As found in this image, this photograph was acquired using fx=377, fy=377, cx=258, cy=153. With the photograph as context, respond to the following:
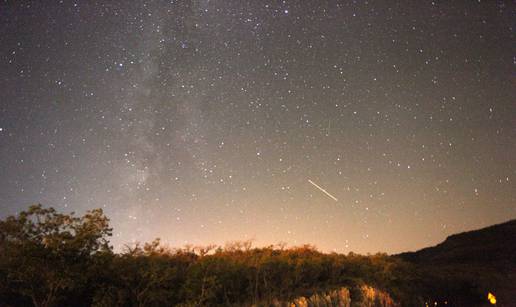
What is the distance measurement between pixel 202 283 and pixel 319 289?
17.0 feet

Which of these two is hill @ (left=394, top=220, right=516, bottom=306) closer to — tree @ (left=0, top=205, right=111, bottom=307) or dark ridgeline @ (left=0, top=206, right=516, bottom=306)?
dark ridgeline @ (left=0, top=206, right=516, bottom=306)

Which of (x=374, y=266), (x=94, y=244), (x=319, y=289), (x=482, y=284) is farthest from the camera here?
(x=482, y=284)

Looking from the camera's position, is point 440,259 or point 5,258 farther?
point 440,259

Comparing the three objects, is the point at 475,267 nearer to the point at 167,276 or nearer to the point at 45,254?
the point at 167,276

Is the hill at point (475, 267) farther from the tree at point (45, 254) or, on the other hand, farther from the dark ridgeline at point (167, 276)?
the tree at point (45, 254)

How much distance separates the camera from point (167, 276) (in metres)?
11.0

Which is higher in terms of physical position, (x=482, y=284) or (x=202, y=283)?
(x=202, y=283)

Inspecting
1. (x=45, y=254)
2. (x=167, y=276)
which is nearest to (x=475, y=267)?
(x=167, y=276)

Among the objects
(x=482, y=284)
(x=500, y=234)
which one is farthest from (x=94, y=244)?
(x=500, y=234)

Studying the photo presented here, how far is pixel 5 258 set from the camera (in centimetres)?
944

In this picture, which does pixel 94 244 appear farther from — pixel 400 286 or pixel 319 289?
pixel 400 286

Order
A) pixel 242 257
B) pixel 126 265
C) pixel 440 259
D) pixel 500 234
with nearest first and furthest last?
pixel 126 265 → pixel 242 257 → pixel 440 259 → pixel 500 234

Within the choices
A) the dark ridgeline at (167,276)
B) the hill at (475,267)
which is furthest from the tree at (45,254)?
the hill at (475,267)

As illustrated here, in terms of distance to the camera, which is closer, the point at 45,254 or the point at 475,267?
the point at 45,254
